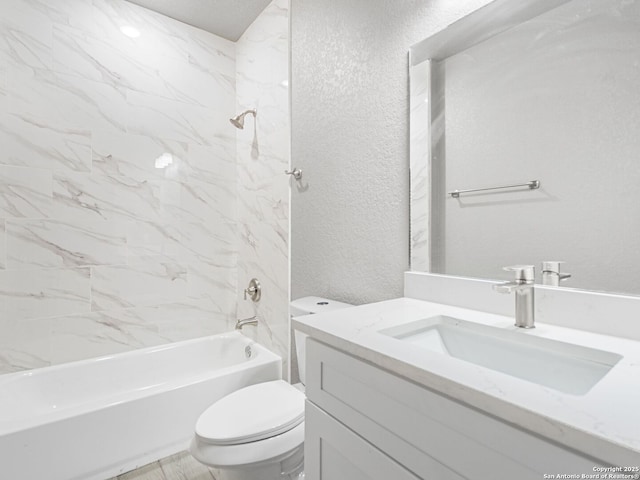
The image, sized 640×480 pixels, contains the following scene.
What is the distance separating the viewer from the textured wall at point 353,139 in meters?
1.31

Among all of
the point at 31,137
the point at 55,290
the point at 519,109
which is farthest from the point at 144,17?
the point at 519,109

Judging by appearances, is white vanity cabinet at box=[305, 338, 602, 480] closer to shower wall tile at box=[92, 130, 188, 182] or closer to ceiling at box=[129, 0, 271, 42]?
shower wall tile at box=[92, 130, 188, 182]

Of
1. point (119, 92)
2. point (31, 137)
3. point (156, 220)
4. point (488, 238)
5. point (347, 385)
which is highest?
point (119, 92)

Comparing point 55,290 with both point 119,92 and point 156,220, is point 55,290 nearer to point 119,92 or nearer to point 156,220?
point 156,220

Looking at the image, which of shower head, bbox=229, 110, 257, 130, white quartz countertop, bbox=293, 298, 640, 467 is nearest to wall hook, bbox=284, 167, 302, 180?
shower head, bbox=229, 110, 257, 130

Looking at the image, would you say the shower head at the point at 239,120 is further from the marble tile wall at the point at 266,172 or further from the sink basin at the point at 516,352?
the sink basin at the point at 516,352

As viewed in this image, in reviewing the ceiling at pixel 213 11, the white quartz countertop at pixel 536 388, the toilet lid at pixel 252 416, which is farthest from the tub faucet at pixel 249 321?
the ceiling at pixel 213 11

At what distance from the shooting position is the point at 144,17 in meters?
2.14

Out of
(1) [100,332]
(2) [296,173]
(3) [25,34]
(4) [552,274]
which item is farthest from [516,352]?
(3) [25,34]

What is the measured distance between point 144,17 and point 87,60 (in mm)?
466

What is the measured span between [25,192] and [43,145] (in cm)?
27

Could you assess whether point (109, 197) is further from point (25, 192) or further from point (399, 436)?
point (399, 436)

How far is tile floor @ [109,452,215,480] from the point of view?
5.26 ft

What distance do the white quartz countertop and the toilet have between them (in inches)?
23.8
